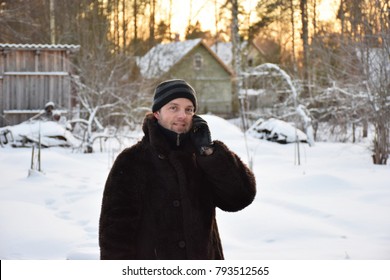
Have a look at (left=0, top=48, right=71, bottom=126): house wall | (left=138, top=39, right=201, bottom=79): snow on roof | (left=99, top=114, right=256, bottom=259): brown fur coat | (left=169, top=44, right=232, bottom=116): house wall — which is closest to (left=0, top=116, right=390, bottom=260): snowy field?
(left=0, top=48, right=71, bottom=126): house wall

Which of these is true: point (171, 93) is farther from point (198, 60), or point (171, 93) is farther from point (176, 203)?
point (198, 60)

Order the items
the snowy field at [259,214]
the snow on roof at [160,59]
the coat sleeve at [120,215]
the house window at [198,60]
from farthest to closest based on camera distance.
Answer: the house window at [198,60], the snow on roof at [160,59], the snowy field at [259,214], the coat sleeve at [120,215]

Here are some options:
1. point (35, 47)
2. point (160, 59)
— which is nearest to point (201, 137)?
point (35, 47)

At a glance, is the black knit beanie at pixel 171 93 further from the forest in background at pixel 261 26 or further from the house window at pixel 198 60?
the house window at pixel 198 60

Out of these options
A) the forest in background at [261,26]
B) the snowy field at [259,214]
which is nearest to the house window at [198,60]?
the forest in background at [261,26]

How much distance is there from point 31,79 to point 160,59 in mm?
9754

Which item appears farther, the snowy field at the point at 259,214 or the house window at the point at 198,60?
the house window at the point at 198,60

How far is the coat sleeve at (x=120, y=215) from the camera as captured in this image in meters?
1.69

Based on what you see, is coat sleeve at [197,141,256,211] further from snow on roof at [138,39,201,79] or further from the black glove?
snow on roof at [138,39,201,79]

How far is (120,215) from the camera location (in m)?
1.70

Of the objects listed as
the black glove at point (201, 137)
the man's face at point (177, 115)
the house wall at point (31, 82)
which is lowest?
the black glove at point (201, 137)

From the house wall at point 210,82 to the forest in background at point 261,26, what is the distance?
17.6ft

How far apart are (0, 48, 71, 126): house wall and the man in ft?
14.0
